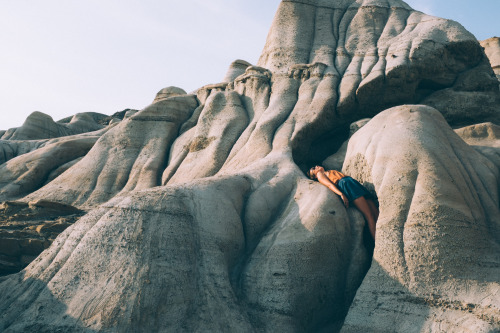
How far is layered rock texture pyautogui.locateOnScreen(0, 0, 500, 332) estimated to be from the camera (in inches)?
222

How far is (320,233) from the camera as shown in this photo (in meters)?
6.73

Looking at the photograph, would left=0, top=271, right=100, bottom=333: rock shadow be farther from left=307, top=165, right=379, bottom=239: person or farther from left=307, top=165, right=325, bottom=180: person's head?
left=307, top=165, right=325, bottom=180: person's head

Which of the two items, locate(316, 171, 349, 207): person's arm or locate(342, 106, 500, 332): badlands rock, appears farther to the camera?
locate(316, 171, 349, 207): person's arm

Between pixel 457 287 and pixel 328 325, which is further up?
pixel 457 287

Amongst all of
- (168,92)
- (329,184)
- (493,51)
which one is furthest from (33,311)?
(493,51)

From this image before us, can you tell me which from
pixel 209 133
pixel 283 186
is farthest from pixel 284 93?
pixel 283 186

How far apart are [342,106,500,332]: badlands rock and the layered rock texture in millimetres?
19

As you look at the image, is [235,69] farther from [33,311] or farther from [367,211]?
[33,311]

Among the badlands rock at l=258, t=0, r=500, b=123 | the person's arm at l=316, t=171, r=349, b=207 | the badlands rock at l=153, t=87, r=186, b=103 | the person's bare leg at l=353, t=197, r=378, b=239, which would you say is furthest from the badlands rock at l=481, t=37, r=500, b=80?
the person's bare leg at l=353, t=197, r=378, b=239

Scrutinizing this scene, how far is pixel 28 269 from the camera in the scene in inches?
252

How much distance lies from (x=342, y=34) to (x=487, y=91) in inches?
175

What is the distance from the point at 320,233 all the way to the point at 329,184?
4.64 ft

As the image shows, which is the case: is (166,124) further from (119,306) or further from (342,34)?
(119,306)

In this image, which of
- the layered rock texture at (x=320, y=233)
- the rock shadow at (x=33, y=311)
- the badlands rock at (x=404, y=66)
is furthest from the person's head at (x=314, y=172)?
the rock shadow at (x=33, y=311)
